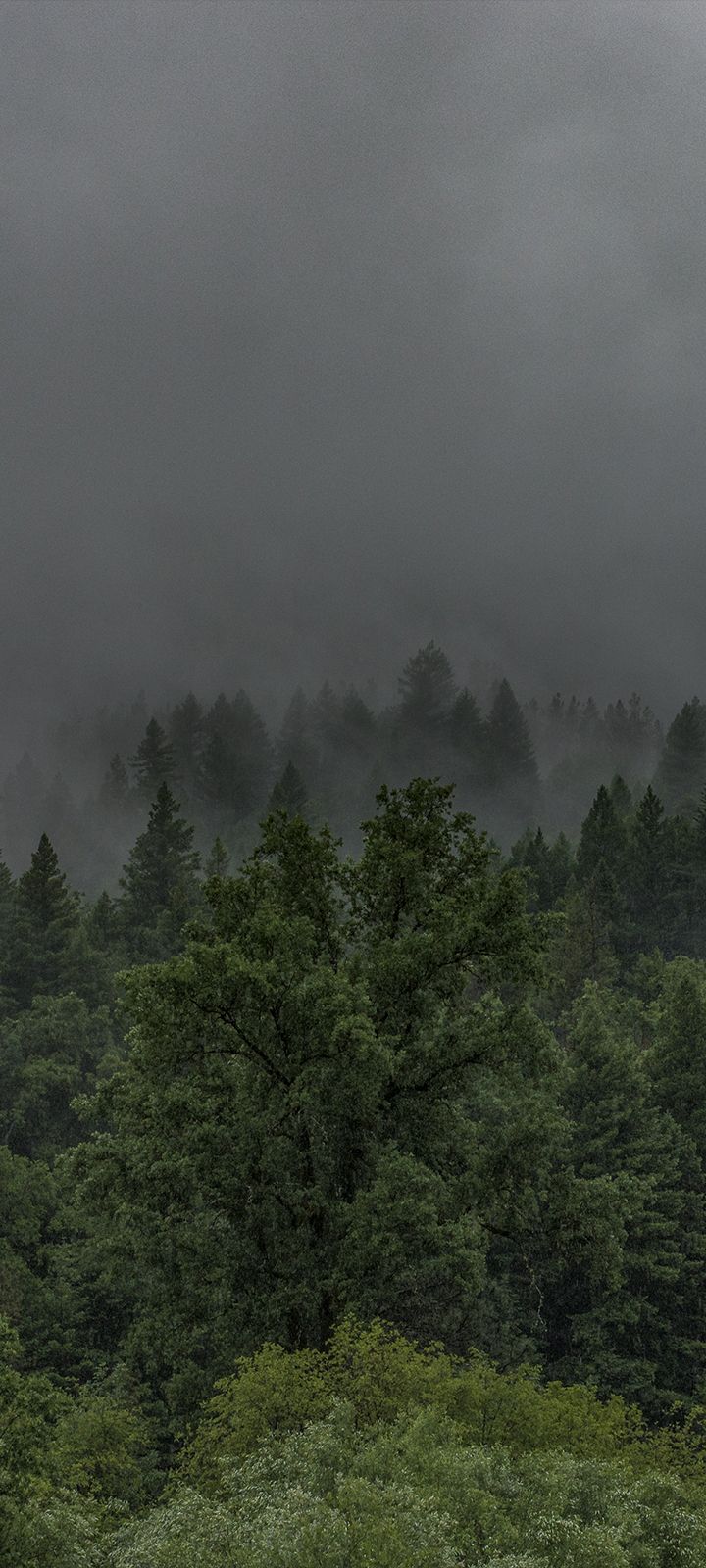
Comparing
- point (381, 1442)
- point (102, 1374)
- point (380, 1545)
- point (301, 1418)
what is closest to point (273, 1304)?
point (301, 1418)

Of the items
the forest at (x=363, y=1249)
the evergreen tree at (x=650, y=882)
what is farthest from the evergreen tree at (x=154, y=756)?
the forest at (x=363, y=1249)

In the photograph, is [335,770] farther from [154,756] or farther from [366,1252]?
[366,1252]

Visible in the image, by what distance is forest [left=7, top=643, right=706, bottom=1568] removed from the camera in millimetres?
12070

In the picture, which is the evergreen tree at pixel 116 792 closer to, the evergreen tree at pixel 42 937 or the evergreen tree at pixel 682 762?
the evergreen tree at pixel 682 762

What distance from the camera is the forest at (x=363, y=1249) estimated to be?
1207cm

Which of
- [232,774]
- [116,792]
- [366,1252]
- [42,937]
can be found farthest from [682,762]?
[366,1252]

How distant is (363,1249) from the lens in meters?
20.0

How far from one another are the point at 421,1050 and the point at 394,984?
5.55 ft

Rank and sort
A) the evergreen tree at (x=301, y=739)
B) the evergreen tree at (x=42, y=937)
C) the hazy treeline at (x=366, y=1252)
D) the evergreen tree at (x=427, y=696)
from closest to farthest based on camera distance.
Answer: the hazy treeline at (x=366, y=1252) → the evergreen tree at (x=42, y=937) → the evergreen tree at (x=301, y=739) → the evergreen tree at (x=427, y=696)

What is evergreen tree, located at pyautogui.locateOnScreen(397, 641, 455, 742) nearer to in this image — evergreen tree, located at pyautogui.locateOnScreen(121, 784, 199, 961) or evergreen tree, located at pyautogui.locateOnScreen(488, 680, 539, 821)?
evergreen tree, located at pyautogui.locateOnScreen(488, 680, 539, 821)

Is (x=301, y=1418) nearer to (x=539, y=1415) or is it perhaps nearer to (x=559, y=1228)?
(x=539, y=1415)

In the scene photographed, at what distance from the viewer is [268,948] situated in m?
22.1

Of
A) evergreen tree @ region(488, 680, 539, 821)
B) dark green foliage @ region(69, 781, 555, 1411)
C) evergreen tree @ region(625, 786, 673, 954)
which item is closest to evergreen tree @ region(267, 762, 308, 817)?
evergreen tree @ region(625, 786, 673, 954)

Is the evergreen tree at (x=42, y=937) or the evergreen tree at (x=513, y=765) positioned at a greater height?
the evergreen tree at (x=513, y=765)
